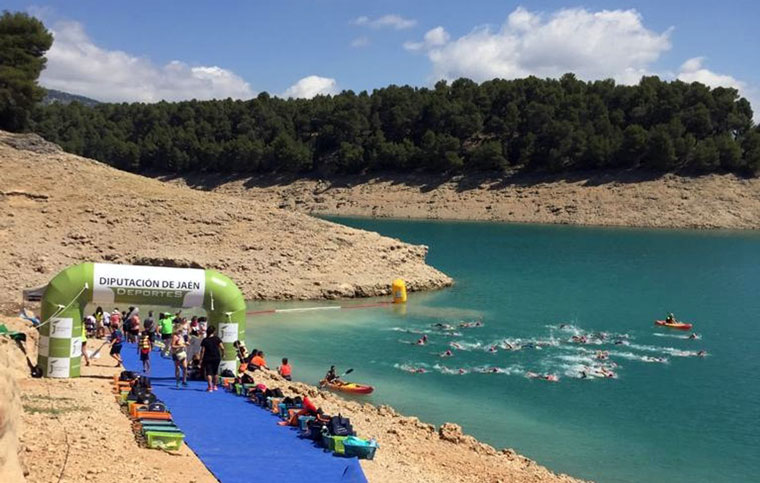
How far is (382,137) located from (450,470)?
127666 millimetres

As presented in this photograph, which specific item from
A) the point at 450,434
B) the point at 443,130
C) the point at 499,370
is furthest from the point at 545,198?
the point at 450,434

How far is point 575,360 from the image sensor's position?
36062 millimetres

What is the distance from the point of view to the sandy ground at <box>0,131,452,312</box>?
5025cm

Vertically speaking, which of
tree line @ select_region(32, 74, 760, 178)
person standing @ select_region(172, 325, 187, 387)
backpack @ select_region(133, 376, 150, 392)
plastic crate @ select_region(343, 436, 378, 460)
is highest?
tree line @ select_region(32, 74, 760, 178)

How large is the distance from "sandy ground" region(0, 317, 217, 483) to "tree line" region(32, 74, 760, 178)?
114031 millimetres

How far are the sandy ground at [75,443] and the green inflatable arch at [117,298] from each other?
6.68 ft

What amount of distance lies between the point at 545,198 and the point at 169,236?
80.9m

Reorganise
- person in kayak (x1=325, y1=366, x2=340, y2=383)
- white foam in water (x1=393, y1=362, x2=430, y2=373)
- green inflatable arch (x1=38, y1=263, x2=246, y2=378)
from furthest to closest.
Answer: white foam in water (x1=393, y1=362, x2=430, y2=373)
person in kayak (x1=325, y1=366, x2=340, y2=383)
green inflatable arch (x1=38, y1=263, x2=246, y2=378)

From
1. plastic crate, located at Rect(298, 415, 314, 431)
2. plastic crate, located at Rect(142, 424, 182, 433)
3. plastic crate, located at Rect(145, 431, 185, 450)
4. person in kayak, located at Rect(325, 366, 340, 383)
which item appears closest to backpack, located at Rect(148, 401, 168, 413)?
plastic crate, located at Rect(142, 424, 182, 433)

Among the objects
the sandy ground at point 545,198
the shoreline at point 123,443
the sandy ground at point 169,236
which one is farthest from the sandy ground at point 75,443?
the sandy ground at point 545,198

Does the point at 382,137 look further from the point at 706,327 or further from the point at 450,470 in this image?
the point at 450,470

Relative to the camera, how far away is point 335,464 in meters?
16.8

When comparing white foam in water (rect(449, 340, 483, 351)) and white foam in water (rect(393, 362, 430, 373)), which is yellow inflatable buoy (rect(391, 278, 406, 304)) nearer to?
white foam in water (rect(449, 340, 483, 351))

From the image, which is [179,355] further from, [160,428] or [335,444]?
[335,444]
